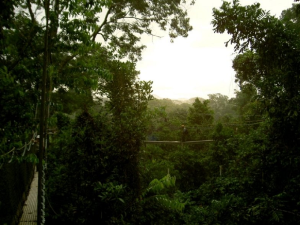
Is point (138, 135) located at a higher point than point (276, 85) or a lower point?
lower

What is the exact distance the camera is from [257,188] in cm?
484

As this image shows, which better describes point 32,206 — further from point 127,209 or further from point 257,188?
point 257,188

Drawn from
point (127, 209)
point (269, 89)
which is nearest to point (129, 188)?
point (127, 209)

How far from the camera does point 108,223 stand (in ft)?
11.7

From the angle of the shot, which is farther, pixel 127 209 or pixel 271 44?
pixel 271 44

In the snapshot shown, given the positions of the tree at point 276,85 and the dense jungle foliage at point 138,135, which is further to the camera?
the tree at point 276,85

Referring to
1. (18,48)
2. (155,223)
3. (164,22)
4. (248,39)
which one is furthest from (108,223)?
(164,22)

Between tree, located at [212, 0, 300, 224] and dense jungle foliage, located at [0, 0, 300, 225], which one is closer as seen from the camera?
dense jungle foliage, located at [0, 0, 300, 225]

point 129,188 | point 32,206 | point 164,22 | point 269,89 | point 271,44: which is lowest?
point 32,206

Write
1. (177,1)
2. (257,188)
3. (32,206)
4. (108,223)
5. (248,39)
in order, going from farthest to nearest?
(177,1)
(32,206)
(257,188)
(248,39)
(108,223)

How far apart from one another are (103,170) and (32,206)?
3.59 m

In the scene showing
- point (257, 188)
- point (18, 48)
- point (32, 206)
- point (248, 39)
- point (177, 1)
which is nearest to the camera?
point (18, 48)

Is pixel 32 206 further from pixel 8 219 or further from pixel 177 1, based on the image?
pixel 177 1

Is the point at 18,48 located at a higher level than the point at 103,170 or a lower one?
higher
